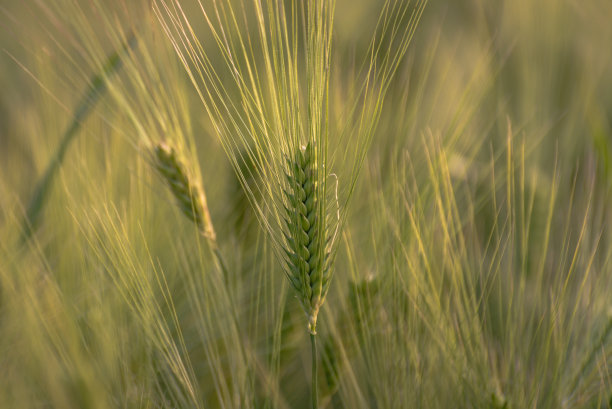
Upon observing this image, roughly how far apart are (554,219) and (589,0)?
1.36 feet

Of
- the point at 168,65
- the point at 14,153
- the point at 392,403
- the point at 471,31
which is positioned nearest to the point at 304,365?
the point at 392,403

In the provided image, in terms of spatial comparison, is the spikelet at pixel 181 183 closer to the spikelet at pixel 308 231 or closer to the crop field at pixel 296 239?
the crop field at pixel 296 239

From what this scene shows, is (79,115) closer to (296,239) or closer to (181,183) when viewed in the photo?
(181,183)

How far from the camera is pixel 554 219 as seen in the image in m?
0.64

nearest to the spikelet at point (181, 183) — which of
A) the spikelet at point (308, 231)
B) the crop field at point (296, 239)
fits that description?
the crop field at point (296, 239)

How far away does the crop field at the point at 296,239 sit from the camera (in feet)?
1.31

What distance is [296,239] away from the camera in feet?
1.23

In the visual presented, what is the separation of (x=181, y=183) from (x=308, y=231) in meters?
0.15

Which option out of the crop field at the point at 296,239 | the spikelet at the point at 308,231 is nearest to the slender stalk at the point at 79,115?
the crop field at the point at 296,239

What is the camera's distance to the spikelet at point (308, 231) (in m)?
0.37

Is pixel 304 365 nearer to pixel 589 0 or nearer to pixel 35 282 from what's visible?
pixel 35 282

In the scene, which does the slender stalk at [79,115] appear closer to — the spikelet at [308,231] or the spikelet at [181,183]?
the spikelet at [181,183]

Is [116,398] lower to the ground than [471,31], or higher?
lower

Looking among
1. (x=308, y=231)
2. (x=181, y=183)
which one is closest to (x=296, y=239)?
(x=308, y=231)
